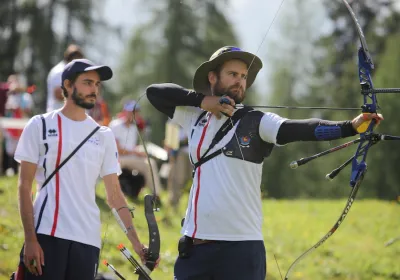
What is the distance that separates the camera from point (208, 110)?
4305 millimetres

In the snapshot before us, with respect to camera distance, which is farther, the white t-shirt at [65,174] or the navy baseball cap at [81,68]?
the navy baseball cap at [81,68]

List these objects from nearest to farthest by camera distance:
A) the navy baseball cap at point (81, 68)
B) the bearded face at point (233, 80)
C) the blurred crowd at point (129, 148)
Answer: the bearded face at point (233, 80)
the navy baseball cap at point (81, 68)
the blurred crowd at point (129, 148)

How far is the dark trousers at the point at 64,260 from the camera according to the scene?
14.0 ft

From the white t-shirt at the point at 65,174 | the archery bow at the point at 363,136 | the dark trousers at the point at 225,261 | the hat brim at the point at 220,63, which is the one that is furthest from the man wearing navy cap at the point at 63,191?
the archery bow at the point at 363,136

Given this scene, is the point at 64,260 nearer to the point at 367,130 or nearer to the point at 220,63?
the point at 220,63

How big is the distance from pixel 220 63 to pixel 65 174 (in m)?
1.06

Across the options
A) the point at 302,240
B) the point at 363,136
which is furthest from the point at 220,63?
the point at 302,240

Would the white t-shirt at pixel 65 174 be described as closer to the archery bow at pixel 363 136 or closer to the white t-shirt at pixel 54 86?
the archery bow at pixel 363 136

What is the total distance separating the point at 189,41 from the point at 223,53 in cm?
2682

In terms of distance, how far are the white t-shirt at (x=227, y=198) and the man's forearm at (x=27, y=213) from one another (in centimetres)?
81

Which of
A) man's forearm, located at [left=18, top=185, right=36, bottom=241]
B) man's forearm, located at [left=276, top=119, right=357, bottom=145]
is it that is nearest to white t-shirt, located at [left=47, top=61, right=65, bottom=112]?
man's forearm, located at [left=18, top=185, right=36, bottom=241]

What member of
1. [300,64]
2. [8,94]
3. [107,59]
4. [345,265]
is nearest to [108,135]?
[345,265]

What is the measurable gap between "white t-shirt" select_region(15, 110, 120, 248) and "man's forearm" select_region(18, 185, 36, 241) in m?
0.07

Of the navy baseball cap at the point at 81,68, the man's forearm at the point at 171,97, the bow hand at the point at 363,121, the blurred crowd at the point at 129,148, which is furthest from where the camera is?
the blurred crowd at the point at 129,148
